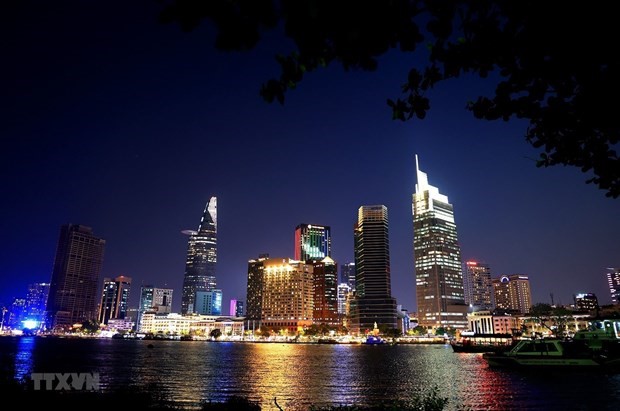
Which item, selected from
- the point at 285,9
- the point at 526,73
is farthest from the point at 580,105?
the point at 285,9

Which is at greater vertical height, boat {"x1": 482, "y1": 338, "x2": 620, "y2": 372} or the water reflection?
boat {"x1": 482, "y1": 338, "x2": 620, "y2": 372}

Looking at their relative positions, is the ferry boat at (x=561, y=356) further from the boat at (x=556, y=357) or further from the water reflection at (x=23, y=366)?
the water reflection at (x=23, y=366)

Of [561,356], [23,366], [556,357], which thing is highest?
[561,356]

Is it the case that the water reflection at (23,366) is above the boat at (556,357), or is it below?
below

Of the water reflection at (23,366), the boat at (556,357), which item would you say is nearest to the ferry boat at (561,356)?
the boat at (556,357)

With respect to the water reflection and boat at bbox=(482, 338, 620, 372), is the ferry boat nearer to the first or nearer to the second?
boat at bbox=(482, 338, 620, 372)

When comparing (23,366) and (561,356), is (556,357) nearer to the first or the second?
(561,356)

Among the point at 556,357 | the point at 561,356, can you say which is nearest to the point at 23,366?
the point at 556,357

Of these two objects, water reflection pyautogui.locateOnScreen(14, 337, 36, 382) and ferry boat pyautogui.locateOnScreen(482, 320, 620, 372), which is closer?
water reflection pyautogui.locateOnScreen(14, 337, 36, 382)

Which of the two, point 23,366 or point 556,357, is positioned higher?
point 556,357

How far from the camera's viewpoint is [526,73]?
228 inches

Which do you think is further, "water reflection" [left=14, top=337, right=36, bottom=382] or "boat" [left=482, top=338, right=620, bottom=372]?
"boat" [left=482, top=338, right=620, bottom=372]

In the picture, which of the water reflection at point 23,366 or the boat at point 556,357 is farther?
the boat at point 556,357

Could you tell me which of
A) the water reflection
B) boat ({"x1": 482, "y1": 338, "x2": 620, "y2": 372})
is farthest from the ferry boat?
the water reflection
